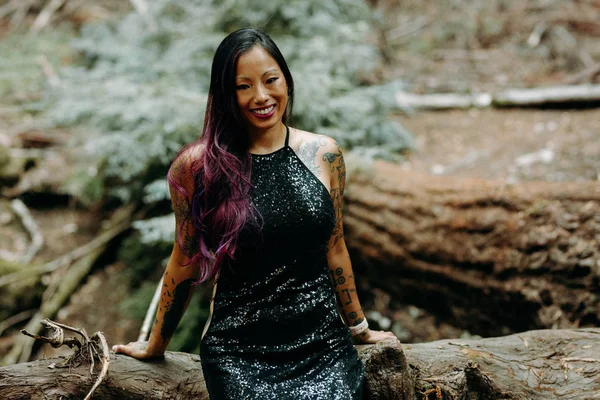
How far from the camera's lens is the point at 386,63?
849cm

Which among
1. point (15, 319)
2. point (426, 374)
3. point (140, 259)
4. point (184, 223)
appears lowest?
point (15, 319)

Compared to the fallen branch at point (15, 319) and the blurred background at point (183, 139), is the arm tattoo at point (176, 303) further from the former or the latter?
the fallen branch at point (15, 319)

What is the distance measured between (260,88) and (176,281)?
0.95 m

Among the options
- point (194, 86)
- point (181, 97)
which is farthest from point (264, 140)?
point (194, 86)

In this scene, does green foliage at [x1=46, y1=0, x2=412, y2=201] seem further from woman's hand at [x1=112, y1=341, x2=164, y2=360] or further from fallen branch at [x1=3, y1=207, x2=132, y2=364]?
woman's hand at [x1=112, y1=341, x2=164, y2=360]

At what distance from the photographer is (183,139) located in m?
4.68

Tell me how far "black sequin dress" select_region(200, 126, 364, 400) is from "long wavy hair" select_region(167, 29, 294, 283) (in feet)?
0.22

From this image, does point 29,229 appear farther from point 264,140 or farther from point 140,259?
point 264,140

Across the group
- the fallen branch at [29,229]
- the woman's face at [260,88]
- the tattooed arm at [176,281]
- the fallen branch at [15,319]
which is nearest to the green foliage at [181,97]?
the fallen branch at [29,229]

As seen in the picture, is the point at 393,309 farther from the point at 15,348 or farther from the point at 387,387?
the point at 15,348

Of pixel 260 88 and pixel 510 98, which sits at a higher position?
pixel 510 98

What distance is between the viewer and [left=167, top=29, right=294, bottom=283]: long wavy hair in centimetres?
212

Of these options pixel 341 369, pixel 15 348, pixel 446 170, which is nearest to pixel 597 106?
pixel 446 170

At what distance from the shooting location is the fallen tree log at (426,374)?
205 centimetres
